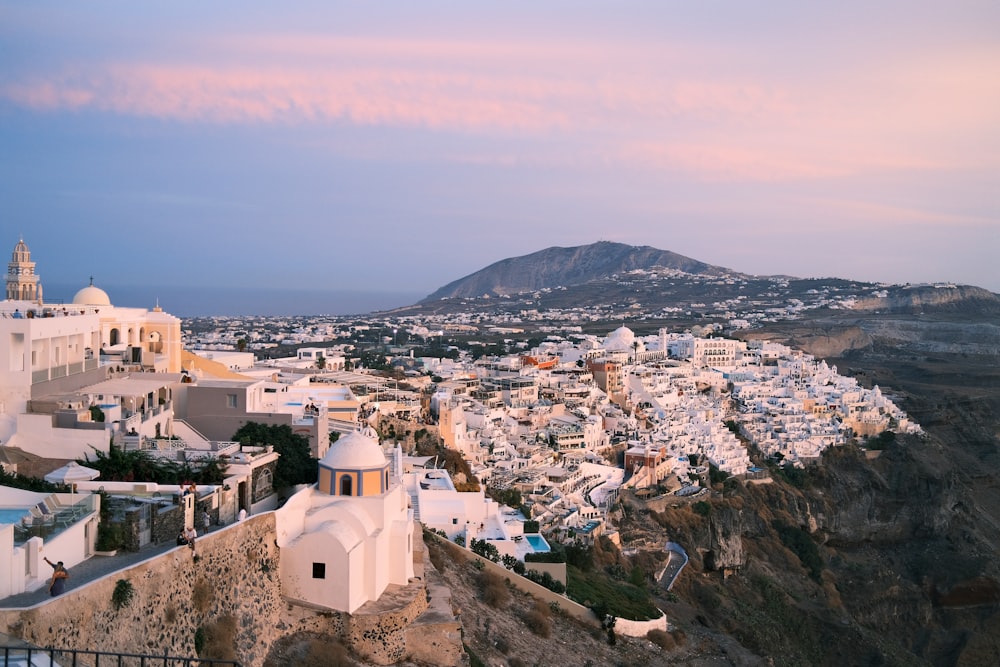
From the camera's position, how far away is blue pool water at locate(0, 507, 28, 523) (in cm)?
882

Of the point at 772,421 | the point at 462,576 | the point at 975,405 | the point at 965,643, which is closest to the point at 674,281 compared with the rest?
the point at 975,405

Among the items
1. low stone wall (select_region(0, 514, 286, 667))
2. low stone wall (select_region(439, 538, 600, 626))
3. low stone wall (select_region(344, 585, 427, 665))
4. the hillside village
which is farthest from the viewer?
low stone wall (select_region(439, 538, 600, 626))

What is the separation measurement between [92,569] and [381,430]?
14505 millimetres

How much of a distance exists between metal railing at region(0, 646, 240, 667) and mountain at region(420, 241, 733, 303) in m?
157

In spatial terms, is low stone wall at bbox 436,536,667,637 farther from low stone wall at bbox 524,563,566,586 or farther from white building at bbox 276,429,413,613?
white building at bbox 276,429,413,613

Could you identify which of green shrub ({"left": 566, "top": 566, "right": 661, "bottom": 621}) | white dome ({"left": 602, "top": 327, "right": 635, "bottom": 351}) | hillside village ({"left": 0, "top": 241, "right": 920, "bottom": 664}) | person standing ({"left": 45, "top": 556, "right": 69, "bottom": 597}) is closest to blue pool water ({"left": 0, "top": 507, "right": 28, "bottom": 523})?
hillside village ({"left": 0, "top": 241, "right": 920, "bottom": 664})

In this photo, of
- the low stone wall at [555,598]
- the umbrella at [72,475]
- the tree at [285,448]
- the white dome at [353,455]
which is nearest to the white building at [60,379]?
the tree at [285,448]

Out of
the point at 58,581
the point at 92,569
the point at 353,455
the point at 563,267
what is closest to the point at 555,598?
the point at 353,455

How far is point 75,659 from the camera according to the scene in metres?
6.26

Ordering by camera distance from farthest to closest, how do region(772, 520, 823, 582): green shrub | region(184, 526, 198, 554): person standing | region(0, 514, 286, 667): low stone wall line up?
region(772, 520, 823, 582): green shrub, region(184, 526, 198, 554): person standing, region(0, 514, 286, 667): low stone wall

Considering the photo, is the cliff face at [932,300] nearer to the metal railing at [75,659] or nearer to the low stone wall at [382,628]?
the low stone wall at [382,628]

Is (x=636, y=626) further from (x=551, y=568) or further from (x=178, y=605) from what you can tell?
(x=178, y=605)

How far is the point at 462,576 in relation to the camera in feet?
51.6

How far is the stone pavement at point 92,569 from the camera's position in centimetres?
754
